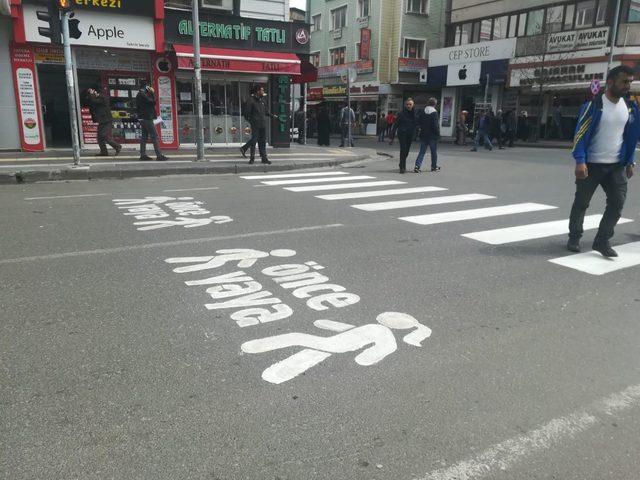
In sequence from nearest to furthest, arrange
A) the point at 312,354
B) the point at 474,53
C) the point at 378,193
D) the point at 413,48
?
1. the point at 312,354
2. the point at 378,193
3. the point at 474,53
4. the point at 413,48

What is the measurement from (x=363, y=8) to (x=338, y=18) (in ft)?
11.5

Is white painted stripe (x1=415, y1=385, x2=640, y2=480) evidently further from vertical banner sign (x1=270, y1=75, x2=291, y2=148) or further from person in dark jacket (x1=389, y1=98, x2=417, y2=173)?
vertical banner sign (x1=270, y1=75, x2=291, y2=148)

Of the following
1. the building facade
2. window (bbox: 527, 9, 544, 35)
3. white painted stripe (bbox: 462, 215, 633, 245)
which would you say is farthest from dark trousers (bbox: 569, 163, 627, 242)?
the building facade

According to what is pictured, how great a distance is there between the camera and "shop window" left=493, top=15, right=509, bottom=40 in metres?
32.6

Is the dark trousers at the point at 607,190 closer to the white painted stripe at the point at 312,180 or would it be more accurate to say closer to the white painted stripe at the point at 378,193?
the white painted stripe at the point at 378,193

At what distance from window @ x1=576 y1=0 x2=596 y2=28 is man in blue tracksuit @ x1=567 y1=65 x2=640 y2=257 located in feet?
86.7

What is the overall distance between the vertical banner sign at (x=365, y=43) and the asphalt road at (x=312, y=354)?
116 feet

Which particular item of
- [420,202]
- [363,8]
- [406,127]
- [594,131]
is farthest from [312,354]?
[363,8]

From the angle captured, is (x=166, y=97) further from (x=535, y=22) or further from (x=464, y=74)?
(x=535, y=22)

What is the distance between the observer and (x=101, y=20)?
15.8m

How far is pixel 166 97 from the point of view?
17.4 metres

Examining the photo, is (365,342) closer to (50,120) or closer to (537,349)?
(537,349)

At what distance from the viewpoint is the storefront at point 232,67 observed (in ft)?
56.4

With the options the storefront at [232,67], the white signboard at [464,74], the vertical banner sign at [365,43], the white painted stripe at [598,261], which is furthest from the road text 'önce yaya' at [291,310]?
Result: the vertical banner sign at [365,43]
